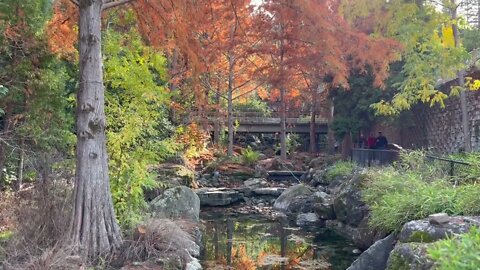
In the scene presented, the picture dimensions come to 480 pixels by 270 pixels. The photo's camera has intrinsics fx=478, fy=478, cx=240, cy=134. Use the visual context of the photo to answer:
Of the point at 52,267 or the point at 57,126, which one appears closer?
the point at 52,267

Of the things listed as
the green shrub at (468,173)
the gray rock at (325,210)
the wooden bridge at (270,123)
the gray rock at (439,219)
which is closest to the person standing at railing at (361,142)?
the wooden bridge at (270,123)

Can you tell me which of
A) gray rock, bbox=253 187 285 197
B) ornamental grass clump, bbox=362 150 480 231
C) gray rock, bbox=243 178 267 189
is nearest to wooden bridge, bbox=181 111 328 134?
gray rock, bbox=243 178 267 189

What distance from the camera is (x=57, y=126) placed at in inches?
353

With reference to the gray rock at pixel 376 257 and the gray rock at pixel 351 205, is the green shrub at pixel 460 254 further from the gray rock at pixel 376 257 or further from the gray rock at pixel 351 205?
the gray rock at pixel 351 205

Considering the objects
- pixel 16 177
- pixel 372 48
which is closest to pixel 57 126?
pixel 16 177

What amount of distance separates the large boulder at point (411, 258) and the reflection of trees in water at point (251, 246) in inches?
A: 114

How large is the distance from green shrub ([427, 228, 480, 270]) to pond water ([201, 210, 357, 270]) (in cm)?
519

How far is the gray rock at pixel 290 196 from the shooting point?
13.4 metres

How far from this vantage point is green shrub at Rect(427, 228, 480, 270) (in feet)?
7.39

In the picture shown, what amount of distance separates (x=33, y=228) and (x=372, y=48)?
6.42 metres

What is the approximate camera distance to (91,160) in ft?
19.9

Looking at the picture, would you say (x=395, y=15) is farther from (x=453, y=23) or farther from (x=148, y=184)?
(x=148, y=184)

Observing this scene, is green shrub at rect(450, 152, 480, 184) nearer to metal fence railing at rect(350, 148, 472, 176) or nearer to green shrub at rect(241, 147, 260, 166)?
metal fence railing at rect(350, 148, 472, 176)

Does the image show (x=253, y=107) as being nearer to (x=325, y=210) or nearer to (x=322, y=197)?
(x=322, y=197)
